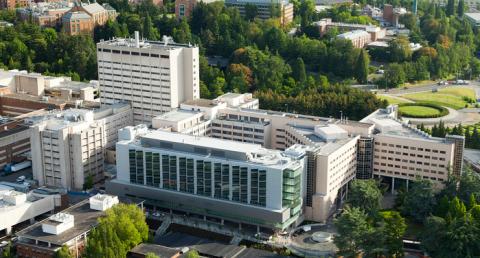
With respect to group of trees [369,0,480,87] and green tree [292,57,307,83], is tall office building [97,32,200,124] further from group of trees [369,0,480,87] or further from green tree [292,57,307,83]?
group of trees [369,0,480,87]

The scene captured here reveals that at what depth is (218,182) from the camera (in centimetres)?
5659

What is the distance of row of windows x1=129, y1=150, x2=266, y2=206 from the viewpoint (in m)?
55.4

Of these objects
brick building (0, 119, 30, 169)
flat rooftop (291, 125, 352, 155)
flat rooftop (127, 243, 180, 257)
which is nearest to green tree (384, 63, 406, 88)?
flat rooftop (291, 125, 352, 155)

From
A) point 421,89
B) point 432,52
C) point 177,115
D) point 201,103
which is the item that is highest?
point 432,52

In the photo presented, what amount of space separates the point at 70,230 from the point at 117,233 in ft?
11.2

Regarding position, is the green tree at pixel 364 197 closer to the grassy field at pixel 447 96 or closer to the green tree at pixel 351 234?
the green tree at pixel 351 234

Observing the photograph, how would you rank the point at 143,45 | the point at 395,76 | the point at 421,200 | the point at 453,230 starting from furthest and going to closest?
the point at 395,76, the point at 143,45, the point at 421,200, the point at 453,230

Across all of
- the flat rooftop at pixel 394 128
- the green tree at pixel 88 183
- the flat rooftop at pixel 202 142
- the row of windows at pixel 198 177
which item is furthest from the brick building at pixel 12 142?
the flat rooftop at pixel 394 128

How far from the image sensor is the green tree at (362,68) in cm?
10238

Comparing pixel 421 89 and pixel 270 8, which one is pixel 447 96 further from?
pixel 270 8

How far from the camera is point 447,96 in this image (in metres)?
98.3

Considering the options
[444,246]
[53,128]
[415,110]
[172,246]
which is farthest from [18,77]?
[444,246]

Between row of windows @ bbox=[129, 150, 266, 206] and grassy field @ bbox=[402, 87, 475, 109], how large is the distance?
4648 centimetres

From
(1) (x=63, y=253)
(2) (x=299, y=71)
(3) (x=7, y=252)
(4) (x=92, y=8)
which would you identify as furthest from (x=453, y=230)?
(4) (x=92, y=8)
